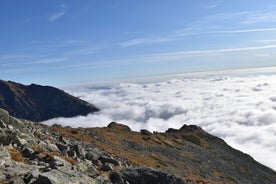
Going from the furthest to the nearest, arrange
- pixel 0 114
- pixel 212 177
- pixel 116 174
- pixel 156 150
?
pixel 156 150 → pixel 212 177 → pixel 0 114 → pixel 116 174

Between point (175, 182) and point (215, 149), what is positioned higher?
point (175, 182)

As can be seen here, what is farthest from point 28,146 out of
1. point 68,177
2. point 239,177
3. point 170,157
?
point 239,177

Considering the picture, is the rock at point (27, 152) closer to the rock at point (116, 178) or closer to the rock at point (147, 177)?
the rock at point (116, 178)

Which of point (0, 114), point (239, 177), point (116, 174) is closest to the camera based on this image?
point (116, 174)

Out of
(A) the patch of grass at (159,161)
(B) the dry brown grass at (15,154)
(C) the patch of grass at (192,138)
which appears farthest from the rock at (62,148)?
(C) the patch of grass at (192,138)

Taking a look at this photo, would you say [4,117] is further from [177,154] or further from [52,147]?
[177,154]

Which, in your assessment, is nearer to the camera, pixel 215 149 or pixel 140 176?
pixel 140 176

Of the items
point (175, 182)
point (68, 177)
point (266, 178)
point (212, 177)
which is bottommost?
point (266, 178)

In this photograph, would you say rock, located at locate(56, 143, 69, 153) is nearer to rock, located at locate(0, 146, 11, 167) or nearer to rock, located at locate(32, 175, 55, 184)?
rock, located at locate(0, 146, 11, 167)

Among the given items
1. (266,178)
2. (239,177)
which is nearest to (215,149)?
(266,178)

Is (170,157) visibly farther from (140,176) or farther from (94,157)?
(140,176)

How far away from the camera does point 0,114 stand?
34.9 m

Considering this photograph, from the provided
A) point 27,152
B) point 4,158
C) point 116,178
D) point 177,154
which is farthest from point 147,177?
point 177,154

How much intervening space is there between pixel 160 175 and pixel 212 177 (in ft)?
168
